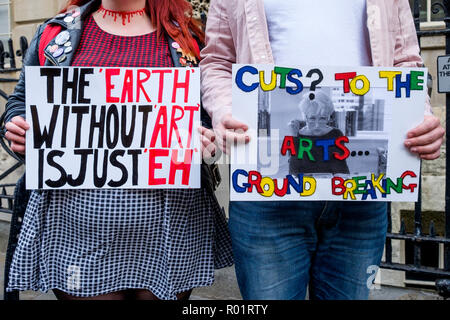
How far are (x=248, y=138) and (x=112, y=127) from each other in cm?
53

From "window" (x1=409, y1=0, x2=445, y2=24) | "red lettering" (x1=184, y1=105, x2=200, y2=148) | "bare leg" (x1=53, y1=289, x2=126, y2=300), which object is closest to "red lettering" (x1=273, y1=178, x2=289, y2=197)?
"red lettering" (x1=184, y1=105, x2=200, y2=148)

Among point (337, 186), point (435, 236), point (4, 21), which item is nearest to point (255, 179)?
point (337, 186)

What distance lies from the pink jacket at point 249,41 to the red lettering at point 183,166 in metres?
0.20

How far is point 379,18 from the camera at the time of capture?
1499 millimetres

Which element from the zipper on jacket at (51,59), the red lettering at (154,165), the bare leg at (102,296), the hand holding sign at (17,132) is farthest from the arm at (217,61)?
the bare leg at (102,296)

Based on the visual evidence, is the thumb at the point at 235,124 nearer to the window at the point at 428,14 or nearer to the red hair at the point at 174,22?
the red hair at the point at 174,22

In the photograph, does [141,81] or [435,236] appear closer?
[141,81]

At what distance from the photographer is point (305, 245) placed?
61.9 inches

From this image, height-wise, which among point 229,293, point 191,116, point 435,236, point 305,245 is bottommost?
point 229,293

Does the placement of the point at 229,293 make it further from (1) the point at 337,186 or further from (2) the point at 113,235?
(1) the point at 337,186

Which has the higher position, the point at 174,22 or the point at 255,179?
the point at 174,22

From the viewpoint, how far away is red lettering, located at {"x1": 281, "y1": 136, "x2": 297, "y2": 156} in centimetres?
148

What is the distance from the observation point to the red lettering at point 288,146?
1478mm
